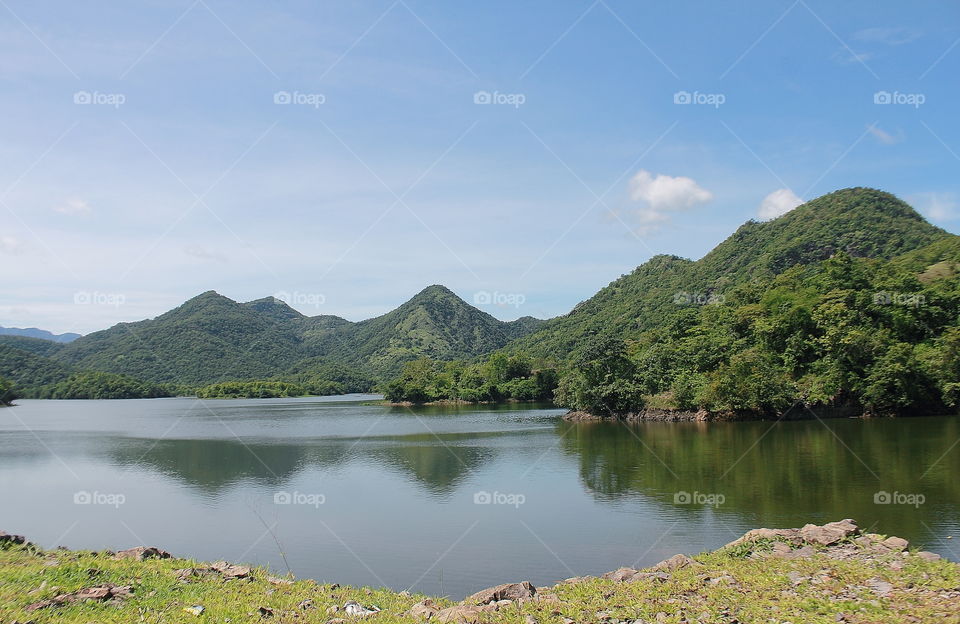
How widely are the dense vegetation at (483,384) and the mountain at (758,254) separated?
372 inches

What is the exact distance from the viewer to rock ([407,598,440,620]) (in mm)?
8509

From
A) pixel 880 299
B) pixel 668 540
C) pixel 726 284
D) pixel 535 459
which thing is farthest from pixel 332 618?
pixel 726 284

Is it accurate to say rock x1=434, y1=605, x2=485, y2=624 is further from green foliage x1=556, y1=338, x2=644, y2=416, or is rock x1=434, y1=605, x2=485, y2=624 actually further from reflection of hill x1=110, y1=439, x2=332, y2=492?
green foliage x1=556, y1=338, x2=644, y2=416

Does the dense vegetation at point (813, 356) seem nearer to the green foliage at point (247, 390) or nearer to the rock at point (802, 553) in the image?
the rock at point (802, 553)

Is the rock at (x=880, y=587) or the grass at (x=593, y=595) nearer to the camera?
the grass at (x=593, y=595)

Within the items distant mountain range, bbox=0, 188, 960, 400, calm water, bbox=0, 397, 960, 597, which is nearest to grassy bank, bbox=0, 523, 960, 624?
calm water, bbox=0, 397, 960, 597

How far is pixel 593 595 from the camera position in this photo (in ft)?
30.2

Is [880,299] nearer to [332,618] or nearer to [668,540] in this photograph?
[668,540]

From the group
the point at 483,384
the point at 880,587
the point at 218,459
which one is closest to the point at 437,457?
the point at 218,459

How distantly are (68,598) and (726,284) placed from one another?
349 feet

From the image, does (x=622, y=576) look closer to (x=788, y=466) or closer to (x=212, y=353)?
(x=788, y=466)

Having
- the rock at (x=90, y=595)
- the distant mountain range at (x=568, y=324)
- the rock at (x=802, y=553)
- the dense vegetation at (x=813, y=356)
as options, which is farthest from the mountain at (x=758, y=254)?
the rock at (x=90, y=595)

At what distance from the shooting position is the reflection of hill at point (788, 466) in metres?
18.2

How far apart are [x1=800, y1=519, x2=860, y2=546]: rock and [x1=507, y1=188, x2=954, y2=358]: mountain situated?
2834 inches
